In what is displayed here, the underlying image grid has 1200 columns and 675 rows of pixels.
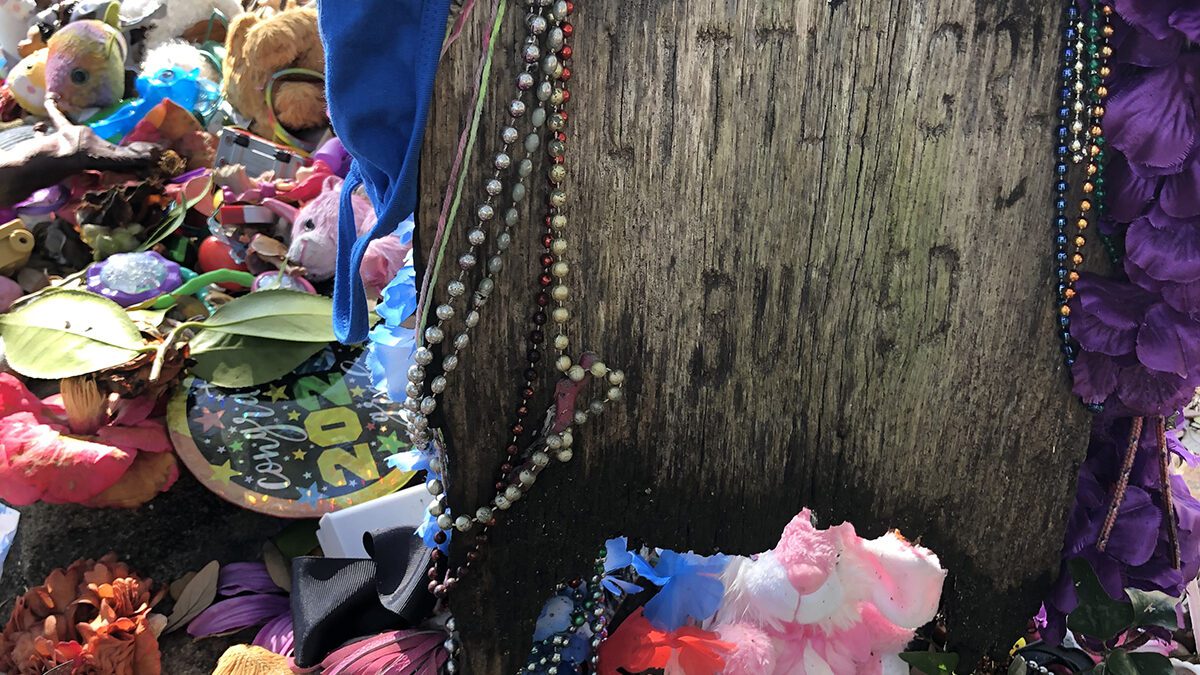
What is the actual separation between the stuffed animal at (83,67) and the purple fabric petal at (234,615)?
1715mm

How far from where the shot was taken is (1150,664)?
1.21 meters

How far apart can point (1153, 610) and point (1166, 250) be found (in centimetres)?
52

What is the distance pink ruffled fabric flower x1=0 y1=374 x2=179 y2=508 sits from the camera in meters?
1.61

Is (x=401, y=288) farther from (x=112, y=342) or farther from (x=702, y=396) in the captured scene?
(x=112, y=342)

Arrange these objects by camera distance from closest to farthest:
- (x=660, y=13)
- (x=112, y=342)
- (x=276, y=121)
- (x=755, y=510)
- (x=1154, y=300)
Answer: (x=660, y=13), (x=1154, y=300), (x=755, y=510), (x=112, y=342), (x=276, y=121)

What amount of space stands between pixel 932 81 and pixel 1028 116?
5.2 inches

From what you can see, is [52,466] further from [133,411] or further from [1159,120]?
[1159,120]

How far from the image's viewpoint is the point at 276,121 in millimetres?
2387

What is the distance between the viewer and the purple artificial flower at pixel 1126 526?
4.08 feet

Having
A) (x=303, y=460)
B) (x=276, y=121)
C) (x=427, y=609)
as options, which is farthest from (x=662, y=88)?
(x=276, y=121)

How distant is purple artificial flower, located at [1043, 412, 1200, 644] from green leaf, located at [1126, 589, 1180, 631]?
0.12 feet

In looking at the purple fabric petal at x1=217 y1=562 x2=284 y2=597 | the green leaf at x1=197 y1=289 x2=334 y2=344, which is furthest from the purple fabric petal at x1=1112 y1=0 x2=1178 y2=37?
the purple fabric petal at x1=217 y1=562 x2=284 y2=597

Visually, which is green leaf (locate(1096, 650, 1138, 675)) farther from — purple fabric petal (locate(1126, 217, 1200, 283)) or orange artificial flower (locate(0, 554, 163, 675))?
orange artificial flower (locate(0, 554, 163, 675))

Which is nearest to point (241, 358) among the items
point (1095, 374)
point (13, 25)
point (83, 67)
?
point (83, 67)
